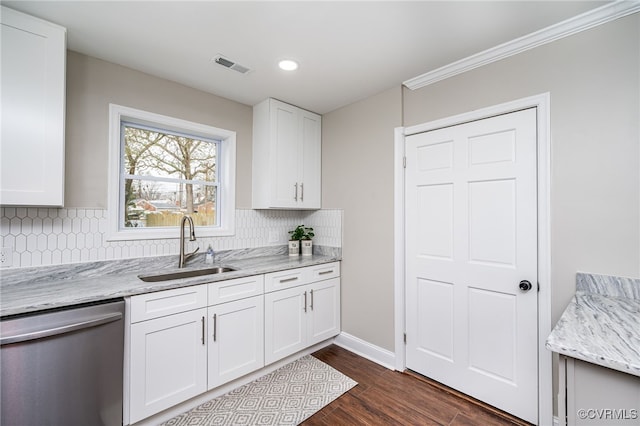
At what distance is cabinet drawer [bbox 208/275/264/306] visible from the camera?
2072 mm

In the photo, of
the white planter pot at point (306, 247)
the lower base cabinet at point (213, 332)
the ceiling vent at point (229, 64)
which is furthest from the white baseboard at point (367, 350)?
the ceiling vent at point (229, 64)

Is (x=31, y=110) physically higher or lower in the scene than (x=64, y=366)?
higher

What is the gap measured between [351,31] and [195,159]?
6.00 feet

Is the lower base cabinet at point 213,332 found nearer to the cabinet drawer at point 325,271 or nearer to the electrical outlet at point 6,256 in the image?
the cabinet drawer at point 325,271

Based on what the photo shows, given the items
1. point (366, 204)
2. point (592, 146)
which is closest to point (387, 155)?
point (366, 204)

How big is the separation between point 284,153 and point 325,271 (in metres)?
1.28

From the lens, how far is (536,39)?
1.83 m

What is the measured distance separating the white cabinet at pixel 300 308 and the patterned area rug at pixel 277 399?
0.61 feet

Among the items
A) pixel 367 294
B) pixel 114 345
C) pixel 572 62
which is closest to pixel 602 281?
pixel 572 62

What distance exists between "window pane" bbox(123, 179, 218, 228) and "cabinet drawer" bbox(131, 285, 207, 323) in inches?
34.9

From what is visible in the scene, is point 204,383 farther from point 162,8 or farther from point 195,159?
point 162,8

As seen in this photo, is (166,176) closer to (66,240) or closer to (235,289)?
(66,240)

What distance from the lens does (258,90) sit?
2.64 meters

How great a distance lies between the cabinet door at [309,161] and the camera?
309 centimetres
